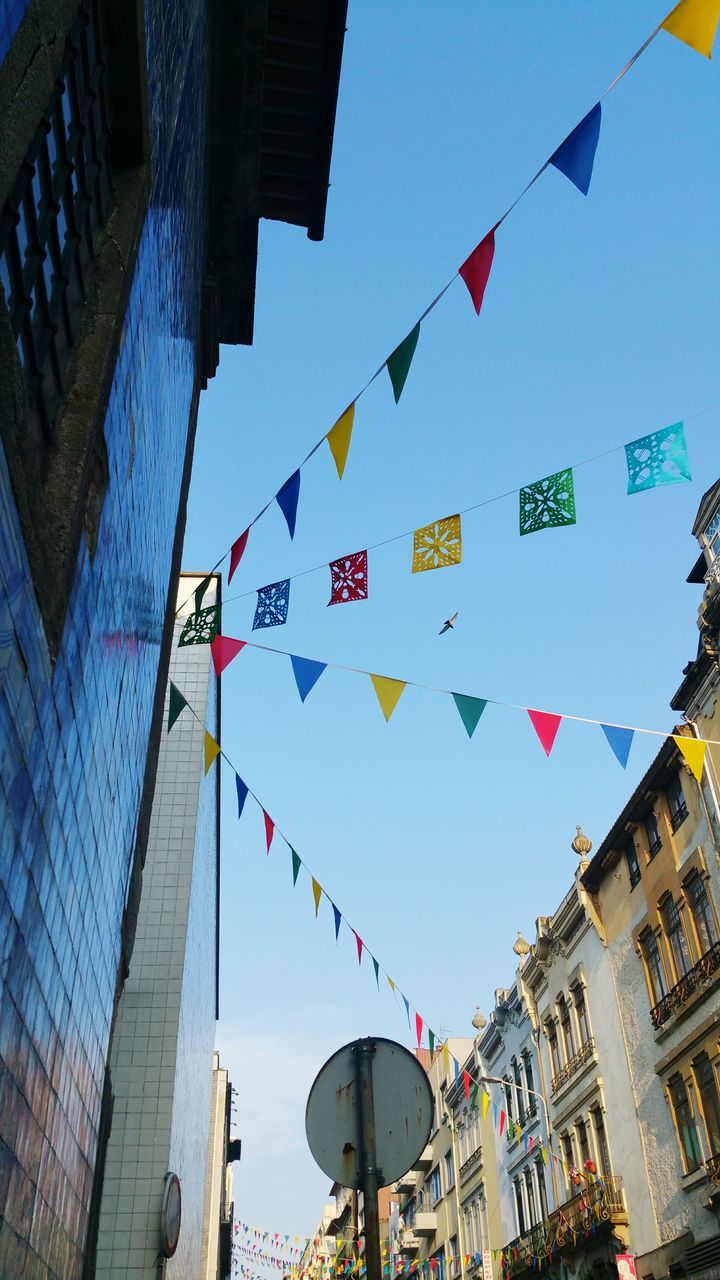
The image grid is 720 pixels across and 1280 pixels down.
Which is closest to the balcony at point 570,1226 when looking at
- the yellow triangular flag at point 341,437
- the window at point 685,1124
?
the window at point 685,1124

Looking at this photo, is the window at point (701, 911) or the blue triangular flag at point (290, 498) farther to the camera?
the window at point (701, 911)

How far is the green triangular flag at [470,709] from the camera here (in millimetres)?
10164

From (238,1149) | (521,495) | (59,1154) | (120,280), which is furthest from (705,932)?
(238,1149)

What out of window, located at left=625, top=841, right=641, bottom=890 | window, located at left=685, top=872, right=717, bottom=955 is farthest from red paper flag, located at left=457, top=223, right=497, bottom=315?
window, located at left=625, top=841, right=641, bottom=890

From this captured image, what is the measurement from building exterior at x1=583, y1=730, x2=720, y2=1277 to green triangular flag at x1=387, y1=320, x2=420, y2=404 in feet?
42.9

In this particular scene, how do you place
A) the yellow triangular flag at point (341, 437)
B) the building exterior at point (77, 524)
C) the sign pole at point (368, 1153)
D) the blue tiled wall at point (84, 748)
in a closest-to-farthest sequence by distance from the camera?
the building exterior at point (77, 524) → the blue tiled wall at point (84, 748) → the sign pole at point (368, 1153) → the yellow triangular flag at point (341, 437)

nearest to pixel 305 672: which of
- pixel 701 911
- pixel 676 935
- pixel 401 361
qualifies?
pixel 401 361

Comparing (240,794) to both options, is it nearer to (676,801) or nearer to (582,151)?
(582,151)

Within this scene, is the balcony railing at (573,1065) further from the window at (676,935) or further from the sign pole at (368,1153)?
the sign pole at (368,1153)

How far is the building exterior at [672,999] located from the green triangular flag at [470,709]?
33.0 ft

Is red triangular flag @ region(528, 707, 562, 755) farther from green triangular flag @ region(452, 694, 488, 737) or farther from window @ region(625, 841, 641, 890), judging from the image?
window @ region(625, 841, 641, 890)

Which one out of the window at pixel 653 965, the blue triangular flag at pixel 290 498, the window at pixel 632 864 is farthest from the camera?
the window at pixel 632 864

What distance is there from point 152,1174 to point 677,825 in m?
12.2

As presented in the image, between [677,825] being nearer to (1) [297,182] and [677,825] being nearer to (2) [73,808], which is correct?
(1) [297,182]
